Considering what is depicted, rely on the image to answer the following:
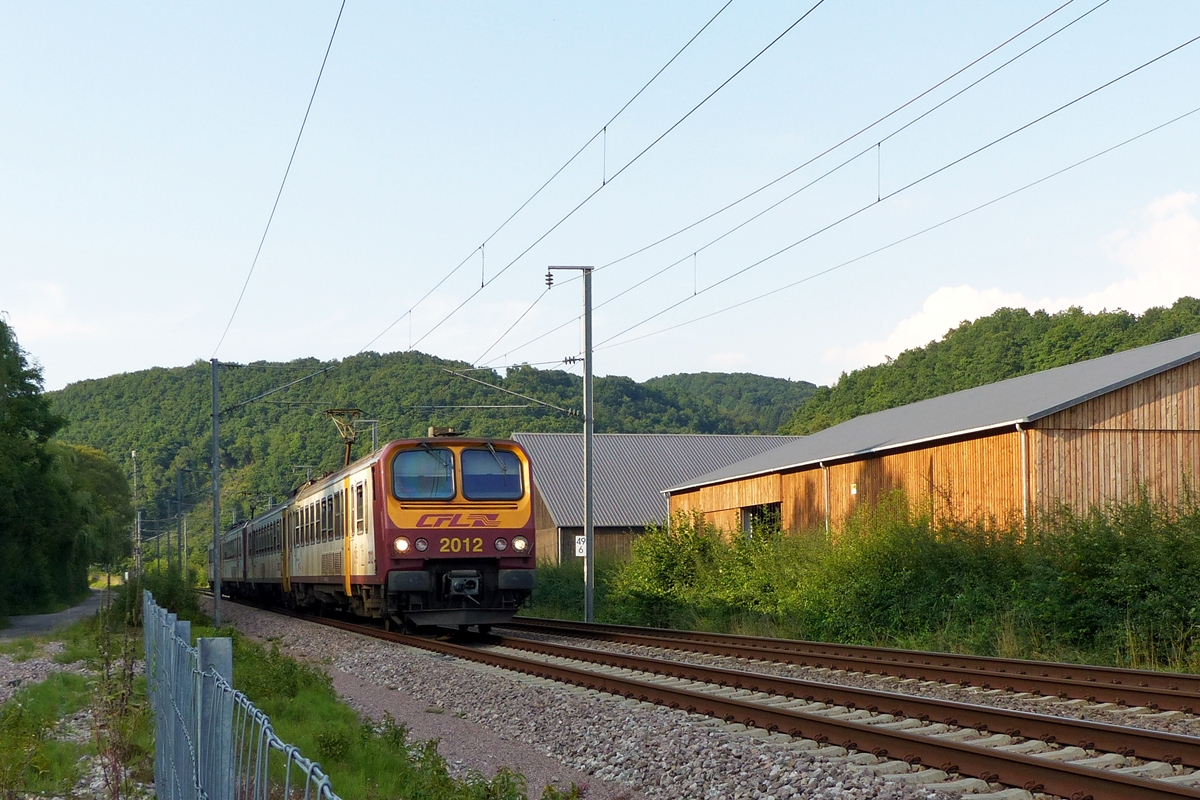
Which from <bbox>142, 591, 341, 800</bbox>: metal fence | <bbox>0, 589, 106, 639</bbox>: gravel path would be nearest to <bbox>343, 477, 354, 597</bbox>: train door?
<bbox>0, 589, 106, 639</bbox>: gravel path

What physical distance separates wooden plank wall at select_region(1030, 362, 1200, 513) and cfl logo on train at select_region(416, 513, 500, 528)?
9.14 metres

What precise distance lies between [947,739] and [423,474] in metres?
11.9

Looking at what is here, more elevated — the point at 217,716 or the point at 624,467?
the point at 624,467

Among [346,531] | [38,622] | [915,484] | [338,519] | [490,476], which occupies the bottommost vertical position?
[38,622]

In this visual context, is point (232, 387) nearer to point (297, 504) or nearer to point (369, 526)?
point (297, 504)

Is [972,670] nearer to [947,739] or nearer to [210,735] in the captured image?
[947,739]

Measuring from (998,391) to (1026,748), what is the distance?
20.1 m

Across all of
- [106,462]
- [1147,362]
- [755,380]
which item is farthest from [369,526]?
[755,380]

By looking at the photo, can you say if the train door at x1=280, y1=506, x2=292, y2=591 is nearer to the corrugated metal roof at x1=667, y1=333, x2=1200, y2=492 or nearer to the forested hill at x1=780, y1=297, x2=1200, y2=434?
the corrugated metal roof at x1=667, y1=333, x2=1200, y2=492

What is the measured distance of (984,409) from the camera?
24078 millimetres

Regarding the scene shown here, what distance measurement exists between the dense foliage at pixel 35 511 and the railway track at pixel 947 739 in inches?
1041

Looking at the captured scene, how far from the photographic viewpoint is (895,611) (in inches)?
747

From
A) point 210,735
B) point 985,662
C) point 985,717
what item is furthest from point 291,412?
point 210,735

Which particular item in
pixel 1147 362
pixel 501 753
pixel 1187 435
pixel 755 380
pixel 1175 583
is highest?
pixel 755 380
